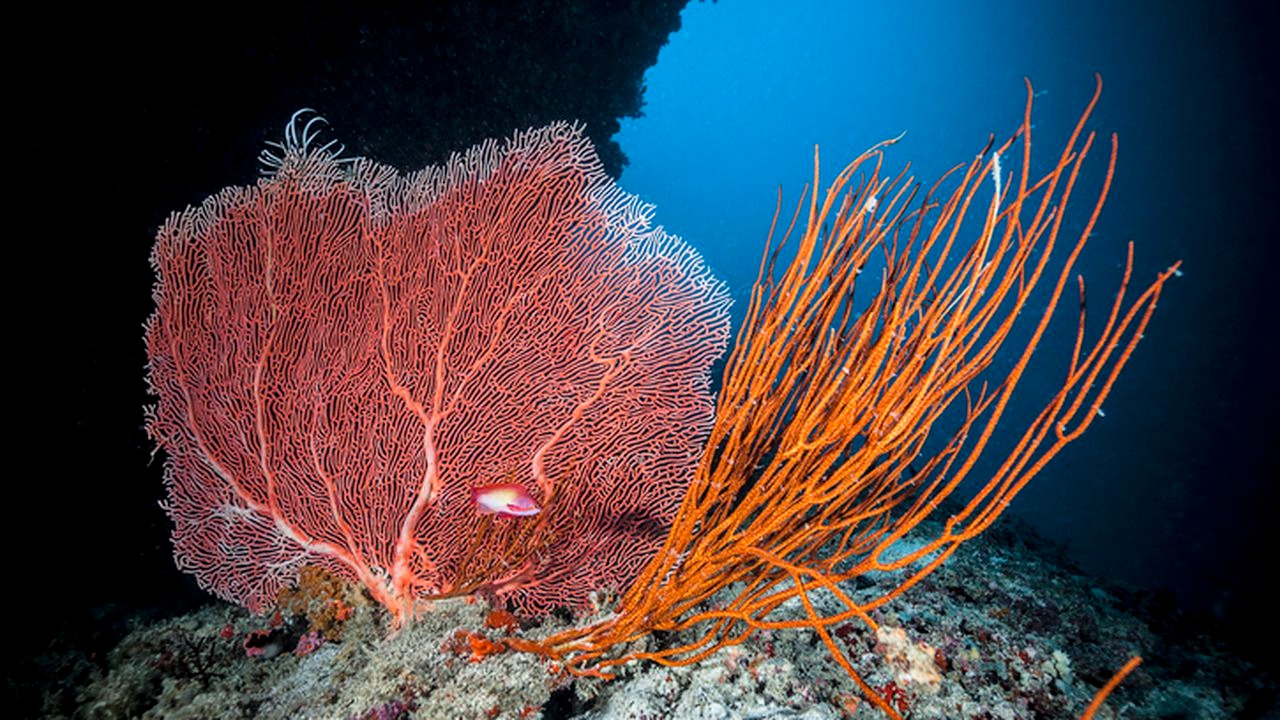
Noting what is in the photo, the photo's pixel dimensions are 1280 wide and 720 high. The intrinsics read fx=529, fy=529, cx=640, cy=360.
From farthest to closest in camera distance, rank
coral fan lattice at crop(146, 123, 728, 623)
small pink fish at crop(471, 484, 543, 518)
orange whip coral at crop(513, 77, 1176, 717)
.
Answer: coral fan lattice at crop(146, 123, 728, 623) → small pink fish at crop(471, 484, 543, 518) → orange whip coral at crop(513, 77, 1176, 717)

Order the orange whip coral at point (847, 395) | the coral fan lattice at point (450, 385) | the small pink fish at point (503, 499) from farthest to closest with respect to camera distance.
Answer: the coral fan lattice at point (450, 385) → the small pink fish at point (503, 499) → the orange whip coral at point (847, 395)

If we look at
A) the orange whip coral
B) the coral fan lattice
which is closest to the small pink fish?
the coral fan lattice

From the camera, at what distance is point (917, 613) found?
2.87 m

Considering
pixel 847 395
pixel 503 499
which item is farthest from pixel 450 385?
pixel 847 395

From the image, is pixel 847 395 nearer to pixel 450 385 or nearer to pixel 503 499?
pixel 503 499

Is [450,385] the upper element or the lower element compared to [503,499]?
upper

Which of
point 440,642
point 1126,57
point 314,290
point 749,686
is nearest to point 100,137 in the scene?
point 314,290

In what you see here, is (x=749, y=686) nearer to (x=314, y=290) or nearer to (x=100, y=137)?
(x=314, y=290)

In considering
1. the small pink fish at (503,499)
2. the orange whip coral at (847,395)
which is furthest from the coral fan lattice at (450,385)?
the orange whip coral at (847,395)

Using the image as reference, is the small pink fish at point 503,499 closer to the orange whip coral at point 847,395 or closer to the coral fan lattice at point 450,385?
the coral fan lattice at point 450,385

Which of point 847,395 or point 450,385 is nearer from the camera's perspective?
point 847,395

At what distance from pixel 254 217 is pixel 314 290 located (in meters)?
0.68

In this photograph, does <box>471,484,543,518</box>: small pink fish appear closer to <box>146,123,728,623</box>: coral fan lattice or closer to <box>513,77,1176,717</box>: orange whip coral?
<box>146,123,728,623</box>: coral fan lattice

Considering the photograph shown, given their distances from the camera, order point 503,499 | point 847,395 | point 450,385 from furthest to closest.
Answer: point 450,385 < point 503,499 < point 847,395
